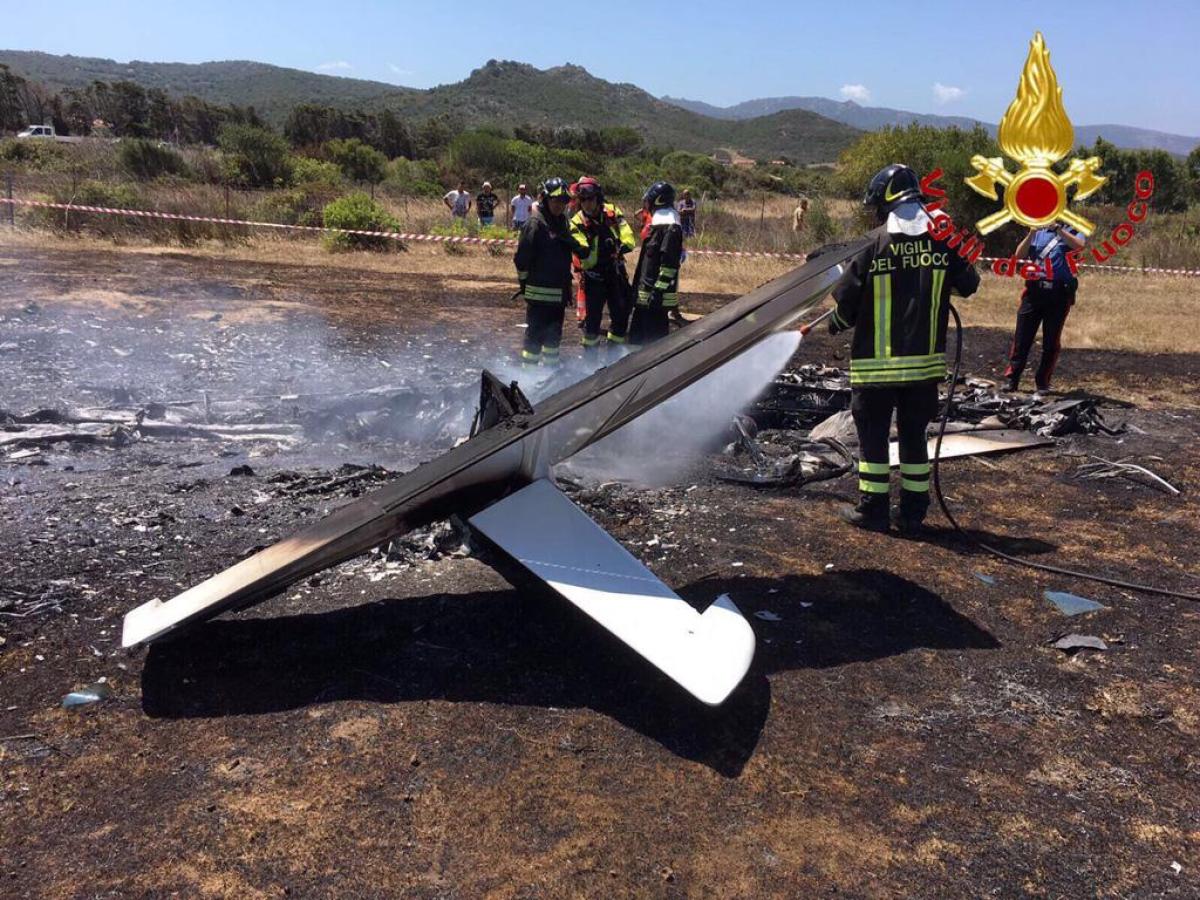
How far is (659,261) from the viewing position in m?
7.91

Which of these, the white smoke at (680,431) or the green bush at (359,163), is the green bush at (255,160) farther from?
the white smoke at (680,431)

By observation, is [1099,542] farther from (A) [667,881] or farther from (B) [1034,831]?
(A) [667,881]

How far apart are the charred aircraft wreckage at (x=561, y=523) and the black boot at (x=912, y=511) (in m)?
1.39

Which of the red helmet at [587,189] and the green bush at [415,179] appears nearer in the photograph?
the red helmet at [587,189]

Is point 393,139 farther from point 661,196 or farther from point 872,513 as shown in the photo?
point 872,513

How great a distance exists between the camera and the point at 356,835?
2564 millimetres

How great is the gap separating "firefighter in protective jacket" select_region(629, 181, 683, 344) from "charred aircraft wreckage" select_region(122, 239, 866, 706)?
11.6 feet

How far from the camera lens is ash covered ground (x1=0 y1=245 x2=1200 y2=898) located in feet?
8.20

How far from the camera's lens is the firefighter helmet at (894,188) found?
179 inches

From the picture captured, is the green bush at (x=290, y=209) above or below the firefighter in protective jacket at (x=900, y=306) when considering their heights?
above

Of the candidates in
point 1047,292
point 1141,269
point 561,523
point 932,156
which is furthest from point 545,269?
point 932,156

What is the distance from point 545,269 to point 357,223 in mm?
11945

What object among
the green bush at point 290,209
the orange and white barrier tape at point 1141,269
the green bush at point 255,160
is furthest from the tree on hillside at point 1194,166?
the green bush at point 255,160

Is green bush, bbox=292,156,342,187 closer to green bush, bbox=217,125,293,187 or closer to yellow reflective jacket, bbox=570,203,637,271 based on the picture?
green bush, bbox=217,125,293,187
